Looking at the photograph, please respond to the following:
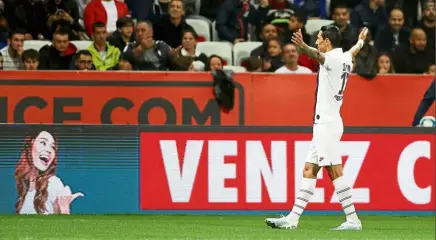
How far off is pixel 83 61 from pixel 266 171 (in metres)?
3.18

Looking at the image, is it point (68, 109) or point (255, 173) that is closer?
point (255, 173)

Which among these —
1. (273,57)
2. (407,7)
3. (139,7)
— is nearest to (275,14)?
(273,57)

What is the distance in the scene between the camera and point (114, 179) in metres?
13.9

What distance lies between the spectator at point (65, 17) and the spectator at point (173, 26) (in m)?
1.20

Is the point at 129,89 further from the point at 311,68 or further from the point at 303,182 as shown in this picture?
the point at 303,182

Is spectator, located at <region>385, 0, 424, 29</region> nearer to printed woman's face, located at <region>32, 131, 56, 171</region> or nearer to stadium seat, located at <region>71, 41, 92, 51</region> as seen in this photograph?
stadium seat, located at <region>71, 41, 92, 51</region>

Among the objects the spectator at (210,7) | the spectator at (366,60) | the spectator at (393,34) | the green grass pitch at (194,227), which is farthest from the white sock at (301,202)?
the spectator at (210,7)

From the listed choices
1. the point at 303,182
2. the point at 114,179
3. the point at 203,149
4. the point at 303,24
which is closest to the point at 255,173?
the point at 203,149

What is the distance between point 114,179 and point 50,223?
6.29 ft

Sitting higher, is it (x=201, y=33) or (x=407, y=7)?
(x=407, y=7)

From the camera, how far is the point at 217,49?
1694 cm

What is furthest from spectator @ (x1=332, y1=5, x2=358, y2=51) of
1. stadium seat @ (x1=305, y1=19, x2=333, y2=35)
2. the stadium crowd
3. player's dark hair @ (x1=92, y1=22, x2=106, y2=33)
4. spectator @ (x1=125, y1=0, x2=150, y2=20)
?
player's dark hair @ (x1=92, y1=22, x2=106, y2=33)

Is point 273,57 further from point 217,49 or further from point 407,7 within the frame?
point 407,7

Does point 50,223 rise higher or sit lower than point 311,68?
lower
